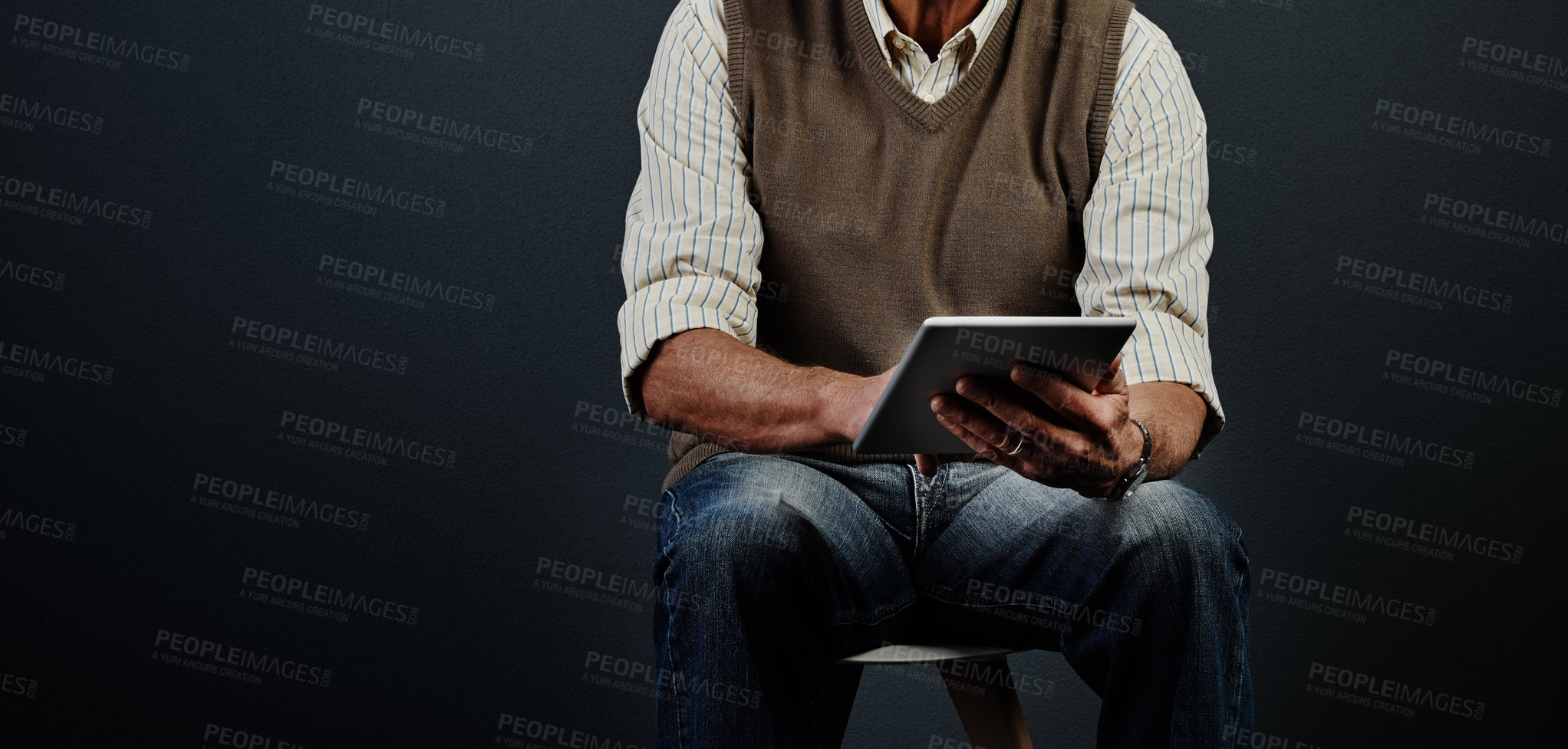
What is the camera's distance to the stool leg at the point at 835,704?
117 cm

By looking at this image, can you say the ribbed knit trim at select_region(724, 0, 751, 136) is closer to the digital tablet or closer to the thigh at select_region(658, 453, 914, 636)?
the thigh at select_region(658, 453, 914, 636)

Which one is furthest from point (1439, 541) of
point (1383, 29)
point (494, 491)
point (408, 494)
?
point (408, 494)

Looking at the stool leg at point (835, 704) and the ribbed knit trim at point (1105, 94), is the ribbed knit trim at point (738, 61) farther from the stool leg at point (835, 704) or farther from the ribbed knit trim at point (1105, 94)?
the stool leg at point (835, 704)

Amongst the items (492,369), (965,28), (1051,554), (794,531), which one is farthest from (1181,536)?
(492,369)

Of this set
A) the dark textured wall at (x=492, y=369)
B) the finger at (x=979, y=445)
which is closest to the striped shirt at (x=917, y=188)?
the finger at (x=979, y=445)

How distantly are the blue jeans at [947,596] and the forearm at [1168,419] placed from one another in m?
0.03

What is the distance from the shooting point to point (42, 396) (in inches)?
69.9

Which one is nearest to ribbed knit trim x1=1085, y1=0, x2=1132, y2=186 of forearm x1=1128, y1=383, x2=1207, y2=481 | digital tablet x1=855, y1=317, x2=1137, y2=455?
forearm x1=1128, y1=383, x2=1207, y2=481

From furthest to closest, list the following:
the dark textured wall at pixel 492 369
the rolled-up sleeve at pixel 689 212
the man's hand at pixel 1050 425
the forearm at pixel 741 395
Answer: the dark textured wall at pixel 492 369, the rolled-up sleeve at pixel 689 212, the forearm at pixel 741 395, the man's hand at pixel 1050 425

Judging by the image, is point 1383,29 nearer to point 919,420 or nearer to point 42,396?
point 919,420

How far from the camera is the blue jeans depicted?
917 millimetres

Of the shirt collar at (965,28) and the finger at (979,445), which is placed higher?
the shirt collar at (965,28)

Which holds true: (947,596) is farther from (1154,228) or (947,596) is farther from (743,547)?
(1154,228)

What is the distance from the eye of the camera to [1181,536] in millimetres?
962
